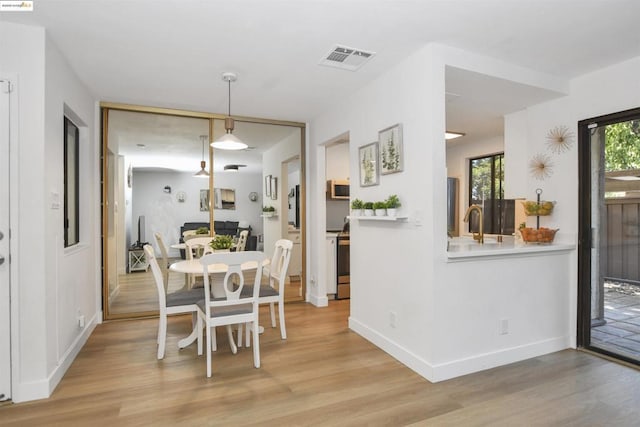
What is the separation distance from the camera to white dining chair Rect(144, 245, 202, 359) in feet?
9.39

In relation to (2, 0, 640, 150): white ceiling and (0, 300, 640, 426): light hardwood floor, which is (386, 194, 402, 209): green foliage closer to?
(2, 0, 640, 150): white ceiling

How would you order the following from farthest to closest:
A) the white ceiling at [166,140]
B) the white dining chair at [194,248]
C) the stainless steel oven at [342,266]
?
the stainless steel oven at [342,266], the white ceiling at [166,140], the white dining chair at [194,248]

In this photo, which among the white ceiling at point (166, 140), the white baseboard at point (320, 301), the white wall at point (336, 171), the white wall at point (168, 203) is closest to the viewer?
the white ceiling at point (166, 140)

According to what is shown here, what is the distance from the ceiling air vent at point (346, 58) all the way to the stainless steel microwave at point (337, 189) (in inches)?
103

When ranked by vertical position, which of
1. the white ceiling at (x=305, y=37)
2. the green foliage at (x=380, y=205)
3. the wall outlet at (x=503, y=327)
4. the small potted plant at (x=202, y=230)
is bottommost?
the wall outlet at (x=503, y=327)

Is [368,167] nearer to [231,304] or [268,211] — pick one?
[231,304]

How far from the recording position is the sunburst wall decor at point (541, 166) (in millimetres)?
3379

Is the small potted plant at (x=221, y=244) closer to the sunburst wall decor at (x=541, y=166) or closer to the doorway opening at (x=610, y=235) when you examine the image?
the sunburst wall decor at (x=541, y=166)

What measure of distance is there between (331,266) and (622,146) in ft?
10.9

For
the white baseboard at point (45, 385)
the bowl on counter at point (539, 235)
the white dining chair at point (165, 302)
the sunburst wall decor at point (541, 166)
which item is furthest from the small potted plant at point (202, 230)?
the sunburst wall decor at point (541, 166)

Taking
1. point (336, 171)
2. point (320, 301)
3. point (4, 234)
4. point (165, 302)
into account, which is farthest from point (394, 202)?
point (336, 171)

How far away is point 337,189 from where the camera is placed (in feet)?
18.2

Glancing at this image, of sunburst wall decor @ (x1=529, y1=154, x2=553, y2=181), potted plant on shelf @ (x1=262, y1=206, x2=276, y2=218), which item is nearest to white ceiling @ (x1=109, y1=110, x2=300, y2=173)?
potted plant on shelf @ (x1=262, y1=206, x2=276, y2=218)

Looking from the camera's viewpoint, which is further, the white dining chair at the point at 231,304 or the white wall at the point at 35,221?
the white dining chair at the point at 231,304
